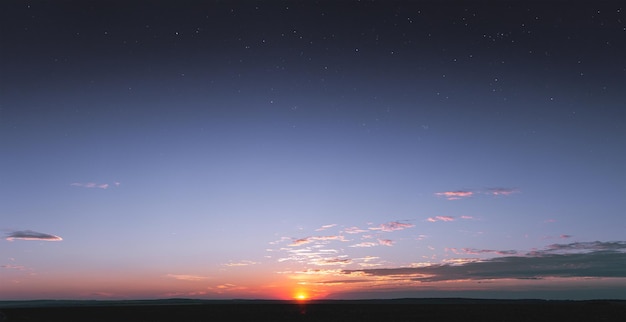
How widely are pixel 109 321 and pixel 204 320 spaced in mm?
9178

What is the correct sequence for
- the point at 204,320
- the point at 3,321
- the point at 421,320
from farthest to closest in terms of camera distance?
the point at 204,320 < the point at 421,320 < the point at 3,321

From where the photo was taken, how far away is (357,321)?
49.0m

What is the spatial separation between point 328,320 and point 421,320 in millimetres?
9026

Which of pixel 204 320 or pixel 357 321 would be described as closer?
pixel 357 321

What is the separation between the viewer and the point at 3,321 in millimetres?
33625

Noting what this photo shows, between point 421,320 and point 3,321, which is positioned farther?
point 421,320

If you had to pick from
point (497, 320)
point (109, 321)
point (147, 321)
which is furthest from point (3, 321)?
point (497, 320)

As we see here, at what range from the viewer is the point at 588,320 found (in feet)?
159

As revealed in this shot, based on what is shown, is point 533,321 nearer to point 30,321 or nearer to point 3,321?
point 3,321

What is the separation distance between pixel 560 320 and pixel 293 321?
24.6 meters

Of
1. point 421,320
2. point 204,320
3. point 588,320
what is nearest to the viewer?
point 588,320

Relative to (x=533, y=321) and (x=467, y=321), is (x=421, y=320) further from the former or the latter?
(x=533, y=321)

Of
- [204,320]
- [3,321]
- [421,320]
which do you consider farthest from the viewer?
[204,320]

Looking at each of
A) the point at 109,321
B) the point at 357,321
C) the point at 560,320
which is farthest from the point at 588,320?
the point at 109,321
